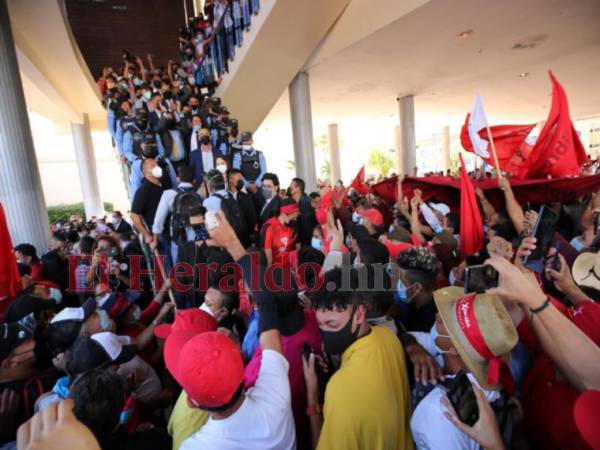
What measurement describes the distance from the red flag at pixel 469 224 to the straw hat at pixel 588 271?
5.13 feet

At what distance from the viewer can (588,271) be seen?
5.52ft

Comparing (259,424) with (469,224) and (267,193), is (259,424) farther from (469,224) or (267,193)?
(267,193)

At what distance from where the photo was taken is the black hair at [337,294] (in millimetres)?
1641

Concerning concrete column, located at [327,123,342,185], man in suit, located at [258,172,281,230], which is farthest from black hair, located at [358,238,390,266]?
concrete column, located at [327,123,342,185]

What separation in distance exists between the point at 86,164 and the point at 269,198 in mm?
16142

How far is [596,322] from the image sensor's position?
150 cm

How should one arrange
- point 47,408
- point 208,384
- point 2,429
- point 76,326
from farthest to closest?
point 76,326 → point 2,429 → point 208,384 → point 47,408

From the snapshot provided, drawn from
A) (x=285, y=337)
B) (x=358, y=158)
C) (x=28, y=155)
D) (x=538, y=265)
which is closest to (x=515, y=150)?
(x=538, y=265)

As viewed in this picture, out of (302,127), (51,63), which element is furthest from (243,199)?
(51,63)

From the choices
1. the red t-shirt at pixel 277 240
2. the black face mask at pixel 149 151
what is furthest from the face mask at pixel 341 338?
the black face mask at pixel 149 151

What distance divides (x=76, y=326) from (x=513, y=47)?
33.0 ft

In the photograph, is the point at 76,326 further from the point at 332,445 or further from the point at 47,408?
the point at 332,445

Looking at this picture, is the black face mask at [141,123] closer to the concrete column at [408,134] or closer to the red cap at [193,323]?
the red cap at [193,323]

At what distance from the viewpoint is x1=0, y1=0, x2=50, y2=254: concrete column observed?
5941 millimetres
